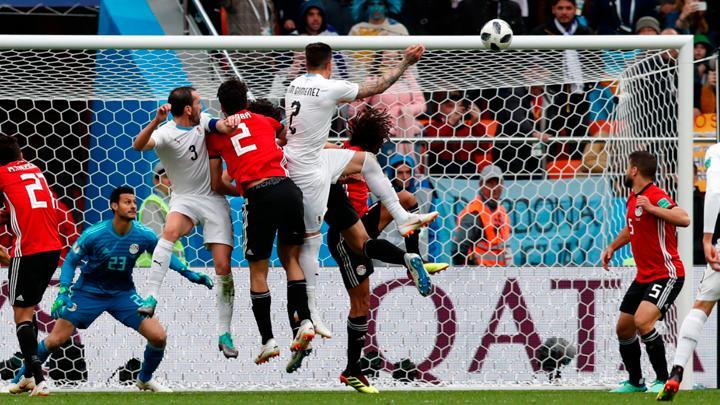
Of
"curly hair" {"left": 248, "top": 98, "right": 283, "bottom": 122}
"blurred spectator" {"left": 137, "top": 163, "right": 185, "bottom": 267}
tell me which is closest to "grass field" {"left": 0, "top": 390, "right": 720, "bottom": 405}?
"blurred spectator" {"left": 137, "top": 163, "right": 185, "bottom": 267}

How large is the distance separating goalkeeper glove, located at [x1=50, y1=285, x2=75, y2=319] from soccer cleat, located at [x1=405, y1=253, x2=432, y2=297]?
245cm

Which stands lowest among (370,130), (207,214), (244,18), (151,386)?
(151,386)

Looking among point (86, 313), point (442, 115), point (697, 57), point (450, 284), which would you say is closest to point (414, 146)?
point (442, 115)

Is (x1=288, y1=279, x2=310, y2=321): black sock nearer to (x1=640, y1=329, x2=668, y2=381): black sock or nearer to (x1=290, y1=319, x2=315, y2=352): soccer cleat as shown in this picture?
(x1=290, y1=319, x2=315, y2=352): soccer cleat

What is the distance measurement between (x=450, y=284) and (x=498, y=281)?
39 centimetres

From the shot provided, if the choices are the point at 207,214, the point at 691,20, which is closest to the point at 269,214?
the point at 207,214

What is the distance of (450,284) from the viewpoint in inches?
405

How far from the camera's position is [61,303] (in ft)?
29.0

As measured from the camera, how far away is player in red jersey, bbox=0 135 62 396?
8.95 meters

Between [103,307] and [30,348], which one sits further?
[103,307]

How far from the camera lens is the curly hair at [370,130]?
9.04m

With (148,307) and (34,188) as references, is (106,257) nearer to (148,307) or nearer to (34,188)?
(34,188)

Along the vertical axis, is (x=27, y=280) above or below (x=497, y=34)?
below

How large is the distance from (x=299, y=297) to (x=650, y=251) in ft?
8.21
